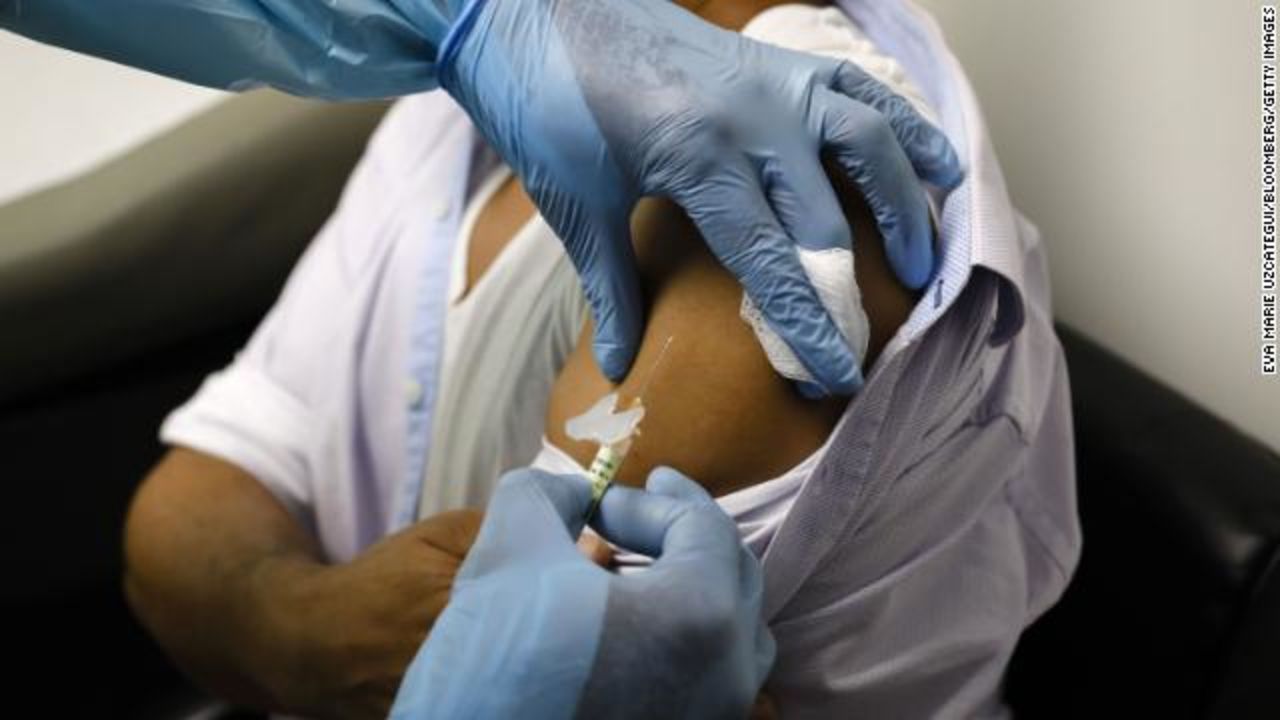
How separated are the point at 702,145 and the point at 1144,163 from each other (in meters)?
0.44

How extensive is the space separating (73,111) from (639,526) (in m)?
1.24

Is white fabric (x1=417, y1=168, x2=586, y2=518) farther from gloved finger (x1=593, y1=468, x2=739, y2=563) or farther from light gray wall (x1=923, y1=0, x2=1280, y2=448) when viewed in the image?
light gray wall (x1=923, y1=0, x2=1280, y2=448)

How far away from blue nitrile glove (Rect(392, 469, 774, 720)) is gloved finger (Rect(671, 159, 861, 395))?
0.12 meters

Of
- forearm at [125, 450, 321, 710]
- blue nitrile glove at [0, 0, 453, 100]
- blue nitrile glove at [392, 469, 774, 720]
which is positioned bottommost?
forearm at [125, 450, 321, 710]

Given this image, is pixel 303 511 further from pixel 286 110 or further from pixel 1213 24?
pixel 1213 24

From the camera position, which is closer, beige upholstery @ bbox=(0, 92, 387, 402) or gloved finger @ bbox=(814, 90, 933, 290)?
gloved finger @ bbox=(814, 90, 933, 290)

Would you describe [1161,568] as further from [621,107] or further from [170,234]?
[170,234]

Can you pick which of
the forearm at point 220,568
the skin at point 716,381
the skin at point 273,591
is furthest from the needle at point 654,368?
the forearm at point 220,568

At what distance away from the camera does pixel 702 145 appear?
777mm

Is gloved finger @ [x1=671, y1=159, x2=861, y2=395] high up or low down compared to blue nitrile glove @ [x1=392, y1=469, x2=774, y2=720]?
up

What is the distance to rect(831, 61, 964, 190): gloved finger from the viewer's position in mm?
811

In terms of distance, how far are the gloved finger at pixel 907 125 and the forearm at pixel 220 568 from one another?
1.94ft

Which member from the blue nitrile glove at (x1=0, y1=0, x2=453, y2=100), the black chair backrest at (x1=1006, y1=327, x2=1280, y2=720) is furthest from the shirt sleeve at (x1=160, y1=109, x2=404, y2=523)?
the black chair backrest at (x1=1006, y1=327, x2=1280, y2=720)

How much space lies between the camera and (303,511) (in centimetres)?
116
